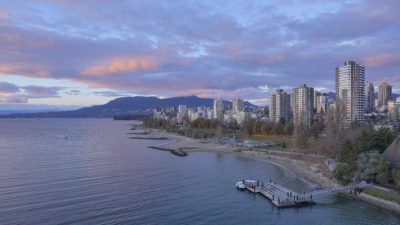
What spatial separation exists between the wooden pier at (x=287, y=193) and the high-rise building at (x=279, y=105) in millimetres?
123063

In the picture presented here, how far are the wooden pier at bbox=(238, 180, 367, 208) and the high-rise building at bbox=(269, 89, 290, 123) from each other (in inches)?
4845

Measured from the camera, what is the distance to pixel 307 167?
5925 cm

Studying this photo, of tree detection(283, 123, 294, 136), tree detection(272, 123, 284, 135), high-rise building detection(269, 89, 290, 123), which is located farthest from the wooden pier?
high-rise building detection(269, 89, 290, 123)

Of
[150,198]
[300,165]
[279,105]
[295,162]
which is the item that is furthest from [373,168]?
[279,105]

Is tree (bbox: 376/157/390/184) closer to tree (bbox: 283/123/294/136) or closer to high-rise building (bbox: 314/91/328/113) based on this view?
tree (bbox: 283/123/294/136)

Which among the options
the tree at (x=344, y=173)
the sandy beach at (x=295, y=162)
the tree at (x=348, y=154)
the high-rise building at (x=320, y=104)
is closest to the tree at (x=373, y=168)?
the tree at (x=344, y=173)

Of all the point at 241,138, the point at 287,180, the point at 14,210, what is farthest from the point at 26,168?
Result: the point at 241,138

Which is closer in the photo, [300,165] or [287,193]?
[287,193]

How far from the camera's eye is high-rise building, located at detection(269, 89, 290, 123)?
168500 millimetres

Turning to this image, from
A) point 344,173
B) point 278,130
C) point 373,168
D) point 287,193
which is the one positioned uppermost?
point 278,130

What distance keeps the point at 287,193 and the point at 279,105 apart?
132 m

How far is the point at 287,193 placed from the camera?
131 ft

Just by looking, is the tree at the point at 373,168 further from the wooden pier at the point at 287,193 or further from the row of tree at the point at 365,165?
the wooden pier at the point at 287,193

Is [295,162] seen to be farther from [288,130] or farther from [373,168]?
[288,130]
